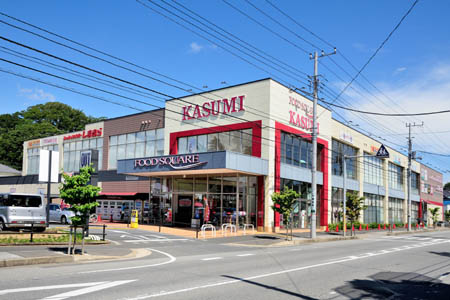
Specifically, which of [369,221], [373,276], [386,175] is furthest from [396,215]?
[373,276]

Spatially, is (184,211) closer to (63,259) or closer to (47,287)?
(63,259)

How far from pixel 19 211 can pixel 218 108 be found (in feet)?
56.6

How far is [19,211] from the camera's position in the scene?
20.9 metres

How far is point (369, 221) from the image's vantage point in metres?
51.0

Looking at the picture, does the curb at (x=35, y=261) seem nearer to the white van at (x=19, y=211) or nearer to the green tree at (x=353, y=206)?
the white van at (x=19, y=211)

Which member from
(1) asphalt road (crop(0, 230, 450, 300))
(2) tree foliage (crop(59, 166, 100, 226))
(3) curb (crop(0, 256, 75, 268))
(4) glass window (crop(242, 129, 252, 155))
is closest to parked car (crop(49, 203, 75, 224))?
(4) glass window (crop(242, 129, 252, 155))

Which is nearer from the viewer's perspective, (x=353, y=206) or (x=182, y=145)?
(x=353, y=206)

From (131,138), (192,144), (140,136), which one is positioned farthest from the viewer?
(131,138)

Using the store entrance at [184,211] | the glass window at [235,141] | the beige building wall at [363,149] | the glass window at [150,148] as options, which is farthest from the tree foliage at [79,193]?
the beige building wall at [363,149]

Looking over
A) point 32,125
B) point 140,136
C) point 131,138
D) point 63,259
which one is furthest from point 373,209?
point 32,125

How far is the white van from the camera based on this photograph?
2075 centimetres

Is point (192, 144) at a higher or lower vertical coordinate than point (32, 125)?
lower

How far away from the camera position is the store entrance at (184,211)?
3316 cm

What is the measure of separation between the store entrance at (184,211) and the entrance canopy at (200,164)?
2.92 m
